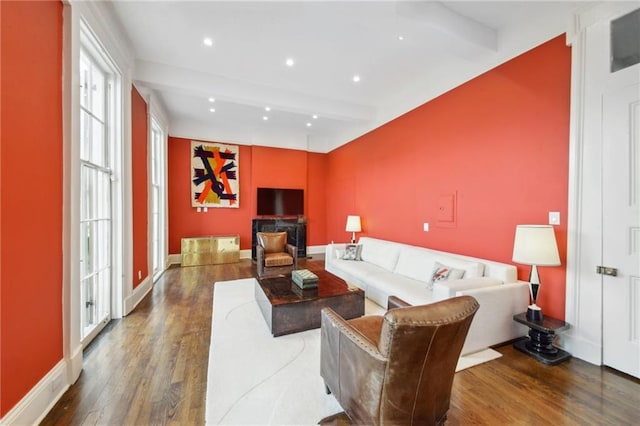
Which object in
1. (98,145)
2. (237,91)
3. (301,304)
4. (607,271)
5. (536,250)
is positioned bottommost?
(301,304)

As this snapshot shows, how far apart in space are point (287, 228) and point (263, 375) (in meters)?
5.30

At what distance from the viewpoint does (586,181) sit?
2.42m

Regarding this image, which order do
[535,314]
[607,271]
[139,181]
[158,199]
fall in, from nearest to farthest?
1. [607,271]
2. [535,314]
3. [139,181]
4. [158,199]

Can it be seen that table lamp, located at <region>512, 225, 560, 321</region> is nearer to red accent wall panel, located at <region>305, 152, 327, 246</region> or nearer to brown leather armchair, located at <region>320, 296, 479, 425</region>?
brown leather armchair, located at <region>320, 296, 479, 425</region>

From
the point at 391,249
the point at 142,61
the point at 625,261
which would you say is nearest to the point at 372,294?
the point at 391,249

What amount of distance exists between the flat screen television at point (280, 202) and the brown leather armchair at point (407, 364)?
6033 millimetres

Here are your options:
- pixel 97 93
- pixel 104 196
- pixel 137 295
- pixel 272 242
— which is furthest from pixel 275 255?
pixel 97 93

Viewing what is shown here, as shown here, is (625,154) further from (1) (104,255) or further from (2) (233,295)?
(1) (104,255)

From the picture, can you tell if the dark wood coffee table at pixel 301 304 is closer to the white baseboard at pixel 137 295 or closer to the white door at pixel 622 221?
the white baseboard at pixel 137 295

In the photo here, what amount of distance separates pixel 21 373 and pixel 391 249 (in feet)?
13.6

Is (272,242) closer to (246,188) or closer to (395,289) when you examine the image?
(246,188)

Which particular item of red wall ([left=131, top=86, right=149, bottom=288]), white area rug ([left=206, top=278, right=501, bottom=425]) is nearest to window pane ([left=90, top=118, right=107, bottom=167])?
red wall ([left=131, top=86, right=149, bottom=288])

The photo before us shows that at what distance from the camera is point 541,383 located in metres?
2.07

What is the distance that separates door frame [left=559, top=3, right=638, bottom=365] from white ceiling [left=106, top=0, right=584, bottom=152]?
1.12ft
